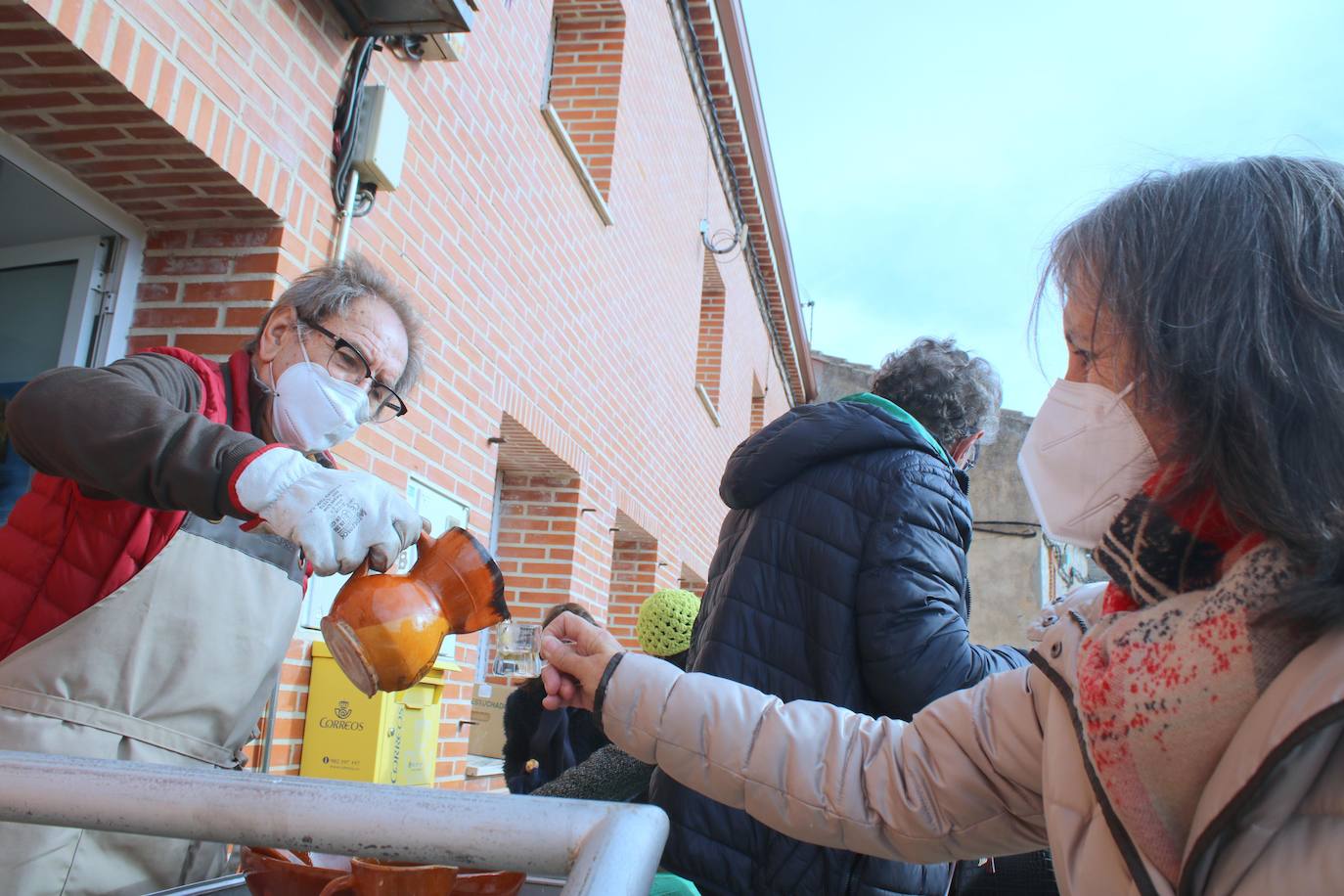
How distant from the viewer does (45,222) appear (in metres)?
2.95

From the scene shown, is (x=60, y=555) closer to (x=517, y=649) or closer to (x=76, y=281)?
(x=517, y=649)

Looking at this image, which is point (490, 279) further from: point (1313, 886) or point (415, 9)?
point (1313, 886)

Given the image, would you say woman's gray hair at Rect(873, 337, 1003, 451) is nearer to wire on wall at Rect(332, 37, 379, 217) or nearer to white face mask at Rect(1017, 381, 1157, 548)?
white face mask at Rect(1017, 381, 1157, 548)

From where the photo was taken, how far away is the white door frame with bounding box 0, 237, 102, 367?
289 cm

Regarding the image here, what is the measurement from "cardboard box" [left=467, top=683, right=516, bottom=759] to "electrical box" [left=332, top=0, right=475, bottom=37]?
11.3ft

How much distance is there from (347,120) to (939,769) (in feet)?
9.29

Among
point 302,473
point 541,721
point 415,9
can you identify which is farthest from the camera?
point 541,721

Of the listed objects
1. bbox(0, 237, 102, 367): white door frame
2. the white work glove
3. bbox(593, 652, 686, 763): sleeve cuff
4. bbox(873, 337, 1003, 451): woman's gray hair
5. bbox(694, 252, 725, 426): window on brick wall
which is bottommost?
bbox(593, 652, 686, 763): sleeve cuff

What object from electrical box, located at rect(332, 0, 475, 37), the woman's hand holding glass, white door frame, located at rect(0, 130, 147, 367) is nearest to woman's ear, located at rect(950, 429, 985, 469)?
the woman's hand holding glass

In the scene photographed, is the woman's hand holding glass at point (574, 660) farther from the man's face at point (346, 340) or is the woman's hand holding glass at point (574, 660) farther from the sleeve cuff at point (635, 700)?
the man's face at point (346, 340)

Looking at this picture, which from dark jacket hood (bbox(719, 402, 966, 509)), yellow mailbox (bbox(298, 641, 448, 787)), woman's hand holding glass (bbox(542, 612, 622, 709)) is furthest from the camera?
yellow mailbox (bbox(298, 641, 448, 787))

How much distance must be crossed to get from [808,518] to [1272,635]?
45.2 inches

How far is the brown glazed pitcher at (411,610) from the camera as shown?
1501 mm

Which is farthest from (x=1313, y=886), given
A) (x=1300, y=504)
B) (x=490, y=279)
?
(x=490, y=279)
